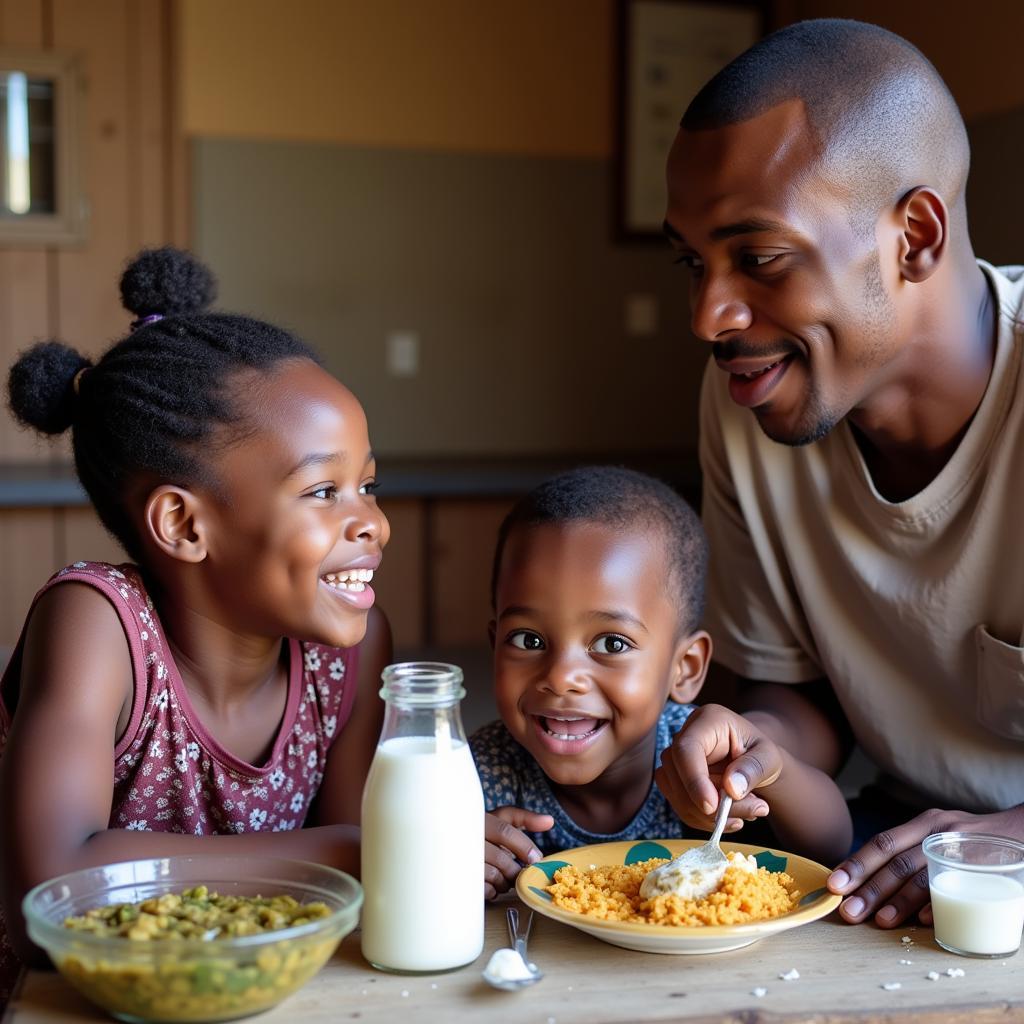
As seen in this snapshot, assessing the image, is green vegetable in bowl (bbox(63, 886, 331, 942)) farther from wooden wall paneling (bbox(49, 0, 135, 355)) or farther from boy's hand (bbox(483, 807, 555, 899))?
wooden wall paneling (bbox(49, 0, 135, 355))

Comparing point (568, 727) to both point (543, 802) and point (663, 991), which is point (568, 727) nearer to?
point (543, 802)

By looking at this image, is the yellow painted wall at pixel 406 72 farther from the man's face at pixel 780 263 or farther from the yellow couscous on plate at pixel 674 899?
the yellow couscous on plate at pixel 674 899

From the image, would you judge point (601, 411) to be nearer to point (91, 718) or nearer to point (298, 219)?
point (298, 219)

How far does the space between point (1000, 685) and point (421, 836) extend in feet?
2.61

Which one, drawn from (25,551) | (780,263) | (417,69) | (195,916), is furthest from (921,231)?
(417,69)

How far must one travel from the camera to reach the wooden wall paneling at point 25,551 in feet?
11.4

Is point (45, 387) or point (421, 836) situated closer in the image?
point (421, 836)

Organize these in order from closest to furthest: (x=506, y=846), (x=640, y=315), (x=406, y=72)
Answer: (x=506, y=846), (x=406, y=72), (x=640, y=315)

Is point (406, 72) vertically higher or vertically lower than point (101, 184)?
higher

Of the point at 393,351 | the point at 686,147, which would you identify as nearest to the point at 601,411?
the point at 393,351

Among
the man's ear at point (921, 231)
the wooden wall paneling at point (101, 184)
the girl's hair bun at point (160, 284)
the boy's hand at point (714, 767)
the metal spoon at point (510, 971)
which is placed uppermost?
the wooden wall paneling at point (101, 184)

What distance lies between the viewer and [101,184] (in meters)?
3.95

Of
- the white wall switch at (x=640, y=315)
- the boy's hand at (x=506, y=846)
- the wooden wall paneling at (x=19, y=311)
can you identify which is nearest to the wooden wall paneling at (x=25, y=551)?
the wooden wall paneling at (x=19, y=311)

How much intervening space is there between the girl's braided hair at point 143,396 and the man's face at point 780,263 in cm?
42
